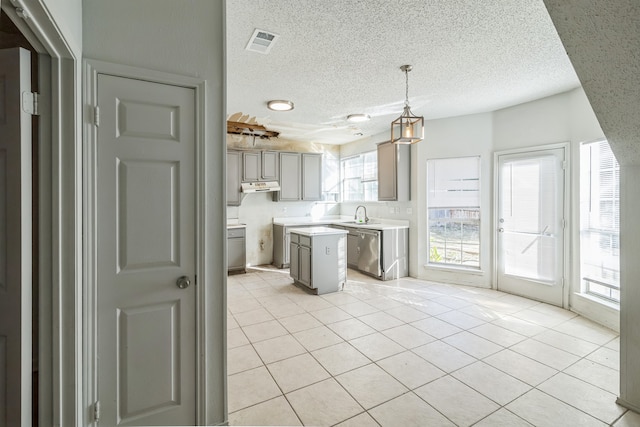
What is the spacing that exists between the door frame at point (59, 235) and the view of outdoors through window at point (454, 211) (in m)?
4.76

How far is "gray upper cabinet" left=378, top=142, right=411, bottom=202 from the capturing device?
5223mm

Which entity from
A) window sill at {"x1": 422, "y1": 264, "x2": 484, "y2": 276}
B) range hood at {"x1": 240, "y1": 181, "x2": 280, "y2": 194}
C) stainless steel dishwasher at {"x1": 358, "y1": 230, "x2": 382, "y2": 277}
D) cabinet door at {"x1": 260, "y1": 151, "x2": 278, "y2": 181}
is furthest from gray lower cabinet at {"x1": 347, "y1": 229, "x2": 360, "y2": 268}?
cabinet door at {"x1": 260, "y1": 151, "x2": 278, "y2": 181}

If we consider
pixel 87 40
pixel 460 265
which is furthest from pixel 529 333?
pixel 87 40

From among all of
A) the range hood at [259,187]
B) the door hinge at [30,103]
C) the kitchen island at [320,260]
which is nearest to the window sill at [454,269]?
the kitchen island at [320,260]

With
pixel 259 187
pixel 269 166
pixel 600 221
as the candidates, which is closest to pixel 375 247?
pixel 259 187

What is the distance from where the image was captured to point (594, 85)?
5.36 ft

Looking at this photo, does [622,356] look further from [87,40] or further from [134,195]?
[87,40]

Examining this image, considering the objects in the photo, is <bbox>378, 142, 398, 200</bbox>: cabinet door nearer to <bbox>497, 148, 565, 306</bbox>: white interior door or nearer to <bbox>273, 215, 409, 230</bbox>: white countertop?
<bbox>273, 215, 409, 230</bbox>: white countertop

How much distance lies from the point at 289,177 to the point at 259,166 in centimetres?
70

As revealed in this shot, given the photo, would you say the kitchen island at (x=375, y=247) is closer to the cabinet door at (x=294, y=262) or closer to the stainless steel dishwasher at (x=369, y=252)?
the stainless steel dishwasher at (x=369, y=252)

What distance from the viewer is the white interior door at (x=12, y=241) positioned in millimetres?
1143

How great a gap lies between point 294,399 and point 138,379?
3.34 ft

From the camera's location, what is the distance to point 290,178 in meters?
6.35

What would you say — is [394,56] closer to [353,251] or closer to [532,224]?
[532,224]
